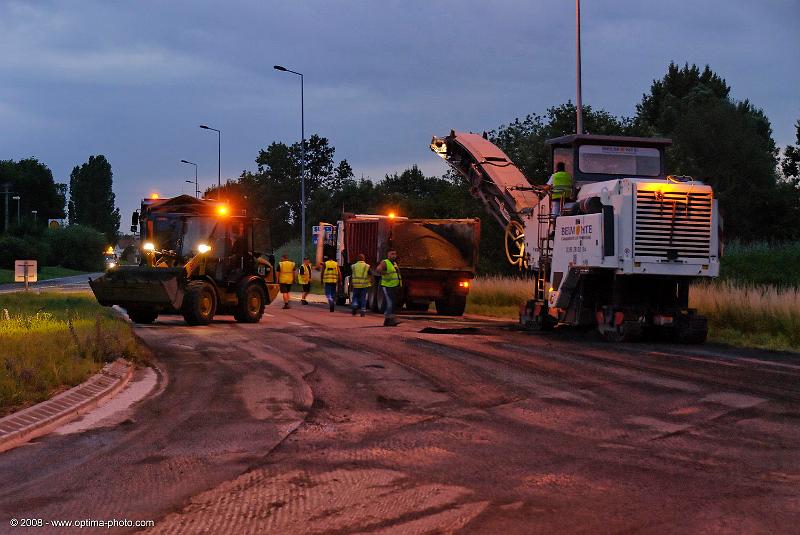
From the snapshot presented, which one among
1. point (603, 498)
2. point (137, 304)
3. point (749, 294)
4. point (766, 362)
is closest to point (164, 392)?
point (603, 498)

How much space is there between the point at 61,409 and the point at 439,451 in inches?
153

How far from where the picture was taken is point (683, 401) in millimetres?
10023

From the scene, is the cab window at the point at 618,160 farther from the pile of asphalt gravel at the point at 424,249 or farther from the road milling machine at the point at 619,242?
the pile of asphalt gravel at the point at 424,249

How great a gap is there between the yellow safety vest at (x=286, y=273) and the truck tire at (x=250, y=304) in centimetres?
831

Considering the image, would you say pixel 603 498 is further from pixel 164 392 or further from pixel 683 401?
pixel 164 392

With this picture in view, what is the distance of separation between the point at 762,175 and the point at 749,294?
96.4ft

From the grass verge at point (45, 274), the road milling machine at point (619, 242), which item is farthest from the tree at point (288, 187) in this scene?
the road milling machine at point (619, 242)

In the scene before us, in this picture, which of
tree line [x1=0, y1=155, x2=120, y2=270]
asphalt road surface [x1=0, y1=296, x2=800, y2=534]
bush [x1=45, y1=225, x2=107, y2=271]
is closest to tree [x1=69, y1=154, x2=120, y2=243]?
tree line [x1=0, y1=155, x2=120, y2=270]

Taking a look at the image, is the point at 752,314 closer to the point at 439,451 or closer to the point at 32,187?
the point at 439,451

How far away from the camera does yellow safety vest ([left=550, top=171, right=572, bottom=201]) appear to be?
1798cm

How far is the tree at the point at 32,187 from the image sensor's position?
123375 millimetres

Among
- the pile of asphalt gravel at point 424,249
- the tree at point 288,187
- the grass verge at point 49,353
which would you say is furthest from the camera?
the tree at point 288,187

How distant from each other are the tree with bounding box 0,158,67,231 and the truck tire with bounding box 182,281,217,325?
109 meters

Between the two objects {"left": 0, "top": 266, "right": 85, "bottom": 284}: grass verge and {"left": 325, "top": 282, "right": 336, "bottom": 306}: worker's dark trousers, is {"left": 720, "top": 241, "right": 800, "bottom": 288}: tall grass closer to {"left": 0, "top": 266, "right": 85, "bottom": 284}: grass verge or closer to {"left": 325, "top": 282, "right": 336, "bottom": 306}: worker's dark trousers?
{"left": 325, "top": 282, "right": 336, "bottom": 306}: worker's dark trousers
